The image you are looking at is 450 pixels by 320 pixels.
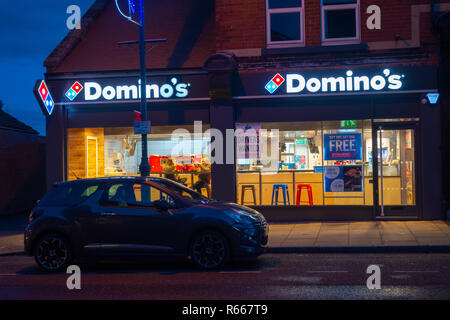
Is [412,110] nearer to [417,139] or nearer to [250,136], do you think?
[417,139]

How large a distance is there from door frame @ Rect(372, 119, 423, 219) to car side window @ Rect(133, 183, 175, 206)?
7461 mm

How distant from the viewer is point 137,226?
968cm

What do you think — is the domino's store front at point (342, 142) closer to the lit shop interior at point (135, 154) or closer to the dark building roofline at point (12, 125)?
the lit shop interior at point (135, 154)

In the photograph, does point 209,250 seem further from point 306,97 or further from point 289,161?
point 306,97

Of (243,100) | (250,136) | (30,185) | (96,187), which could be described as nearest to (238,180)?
(250,136)

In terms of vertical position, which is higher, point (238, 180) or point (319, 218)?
point (238, 180)

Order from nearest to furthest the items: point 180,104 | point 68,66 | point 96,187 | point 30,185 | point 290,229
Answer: point 96,187 < point 290,229 < point 180,104 < point 68,66 < point 30,185

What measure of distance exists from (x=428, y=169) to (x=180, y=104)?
730 centimetres

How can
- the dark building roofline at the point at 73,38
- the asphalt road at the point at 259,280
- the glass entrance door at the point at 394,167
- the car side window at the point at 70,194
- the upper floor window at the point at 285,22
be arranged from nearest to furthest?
the asphalt road at the point at 259,280
the car side window at the point at 70,194
the glass entrance door at the point at 394,167
the upper floor window at the point at 285,22
the dark building roofline at the point at 73,38

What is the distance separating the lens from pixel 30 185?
21.6 m

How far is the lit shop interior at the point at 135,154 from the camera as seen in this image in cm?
1661

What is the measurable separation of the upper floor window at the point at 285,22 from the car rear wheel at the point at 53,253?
342 inches
